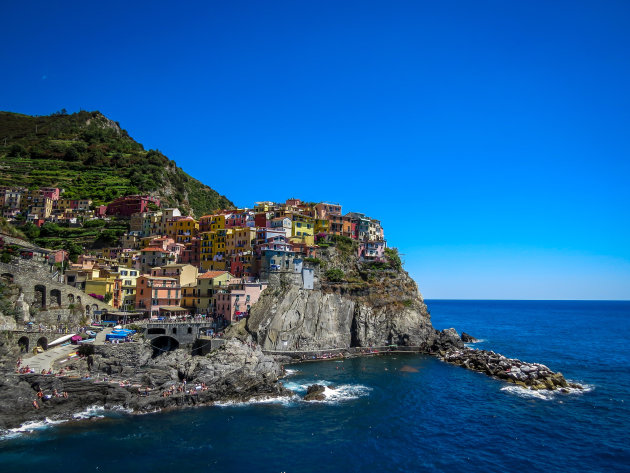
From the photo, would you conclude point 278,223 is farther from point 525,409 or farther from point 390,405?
point 525,409

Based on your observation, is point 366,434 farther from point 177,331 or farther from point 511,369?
point 177,331

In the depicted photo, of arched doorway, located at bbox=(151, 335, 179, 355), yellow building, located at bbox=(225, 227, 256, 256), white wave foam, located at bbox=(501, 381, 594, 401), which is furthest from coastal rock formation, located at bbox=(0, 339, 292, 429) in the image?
yellow building, located at bbox=(225, 227, 256, 256)

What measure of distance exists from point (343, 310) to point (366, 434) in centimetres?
3794

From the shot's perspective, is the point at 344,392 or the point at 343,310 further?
the point at 343,310

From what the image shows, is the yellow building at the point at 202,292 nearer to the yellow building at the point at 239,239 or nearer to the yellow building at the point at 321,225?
the yellow building at the point at 239,239

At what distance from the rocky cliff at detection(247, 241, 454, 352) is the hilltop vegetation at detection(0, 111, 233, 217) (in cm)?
5466

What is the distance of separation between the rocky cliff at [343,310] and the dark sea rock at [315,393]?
1806 centimetres

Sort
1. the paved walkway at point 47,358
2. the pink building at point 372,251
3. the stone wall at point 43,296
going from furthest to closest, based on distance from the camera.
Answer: the pink building at point 372,251 → the stone wall at point 43,296 → the paved walkway at point 47,358

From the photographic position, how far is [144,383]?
47156 mm

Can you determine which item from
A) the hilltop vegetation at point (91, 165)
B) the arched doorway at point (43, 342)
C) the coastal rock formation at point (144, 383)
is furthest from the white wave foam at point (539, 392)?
the hilltop vegetation at point (91, 165)

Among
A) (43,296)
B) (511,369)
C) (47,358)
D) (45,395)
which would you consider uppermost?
(43,296)

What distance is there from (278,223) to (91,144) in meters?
90.0

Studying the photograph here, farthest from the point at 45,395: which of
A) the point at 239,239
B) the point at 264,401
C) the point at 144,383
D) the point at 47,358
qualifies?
the point at 239,239

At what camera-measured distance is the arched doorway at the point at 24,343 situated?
47.3 meters
